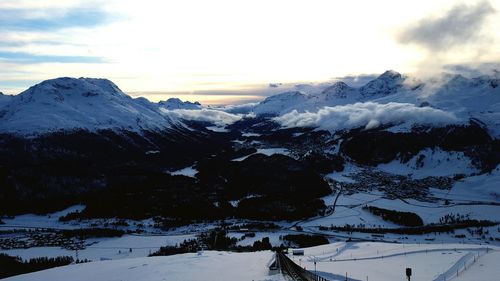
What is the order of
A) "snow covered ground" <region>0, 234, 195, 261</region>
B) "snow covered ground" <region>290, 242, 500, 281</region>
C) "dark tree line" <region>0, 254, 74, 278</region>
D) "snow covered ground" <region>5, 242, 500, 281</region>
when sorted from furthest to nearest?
"snow covered ground" <region>0, 234, 195, 261</region> → "dark tree line" <region>0, 254, 74, 278</region> → "snow covered ground" <region>5, 242, 500, 281</region> → "snow covered ground" <region>290, 242, 500, 281</region>

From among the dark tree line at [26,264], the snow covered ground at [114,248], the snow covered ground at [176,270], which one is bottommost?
the snow covered ground at [114,248]

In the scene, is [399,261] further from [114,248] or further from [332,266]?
[114,248]

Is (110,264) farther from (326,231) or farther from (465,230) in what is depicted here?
(465,230)

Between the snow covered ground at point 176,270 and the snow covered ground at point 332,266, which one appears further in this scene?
the snow covered ground at point 176,270

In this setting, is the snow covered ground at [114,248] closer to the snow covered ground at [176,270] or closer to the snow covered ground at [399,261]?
the snow covered ground at [176,270]

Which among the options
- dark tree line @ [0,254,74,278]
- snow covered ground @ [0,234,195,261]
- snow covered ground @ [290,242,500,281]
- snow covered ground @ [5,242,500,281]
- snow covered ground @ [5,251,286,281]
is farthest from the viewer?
snow covered ground @ [0,234,195,261]

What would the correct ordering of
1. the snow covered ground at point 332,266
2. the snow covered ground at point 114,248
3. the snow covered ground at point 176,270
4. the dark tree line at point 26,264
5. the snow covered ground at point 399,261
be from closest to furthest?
the snow covered ground at point 399,261
the snow covered ground at point 332,266
the snow covered ground at point 176,270
the dark tree line at point 26,264
the snow covered ground at point 114,248

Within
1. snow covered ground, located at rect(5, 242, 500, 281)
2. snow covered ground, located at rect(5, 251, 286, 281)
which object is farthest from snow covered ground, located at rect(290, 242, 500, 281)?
snow covered ground, located at rect(5, 251, 286, 281)

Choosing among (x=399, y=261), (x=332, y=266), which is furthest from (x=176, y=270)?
(x=399, y=261)

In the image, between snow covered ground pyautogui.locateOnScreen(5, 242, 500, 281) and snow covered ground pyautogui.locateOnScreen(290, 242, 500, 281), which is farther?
snow covered ground pyautogui.locateOnScreen(5, 242, 500, 281)

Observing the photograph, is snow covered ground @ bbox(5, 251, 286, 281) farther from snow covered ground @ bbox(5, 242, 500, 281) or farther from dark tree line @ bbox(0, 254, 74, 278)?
dark tree line @ bbox(0, 254, 74, 278)

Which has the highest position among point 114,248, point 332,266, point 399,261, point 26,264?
point 399,261

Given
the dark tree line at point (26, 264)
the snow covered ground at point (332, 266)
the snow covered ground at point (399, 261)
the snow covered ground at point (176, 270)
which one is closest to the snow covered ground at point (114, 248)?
the dark tree line at point (26, 264)
